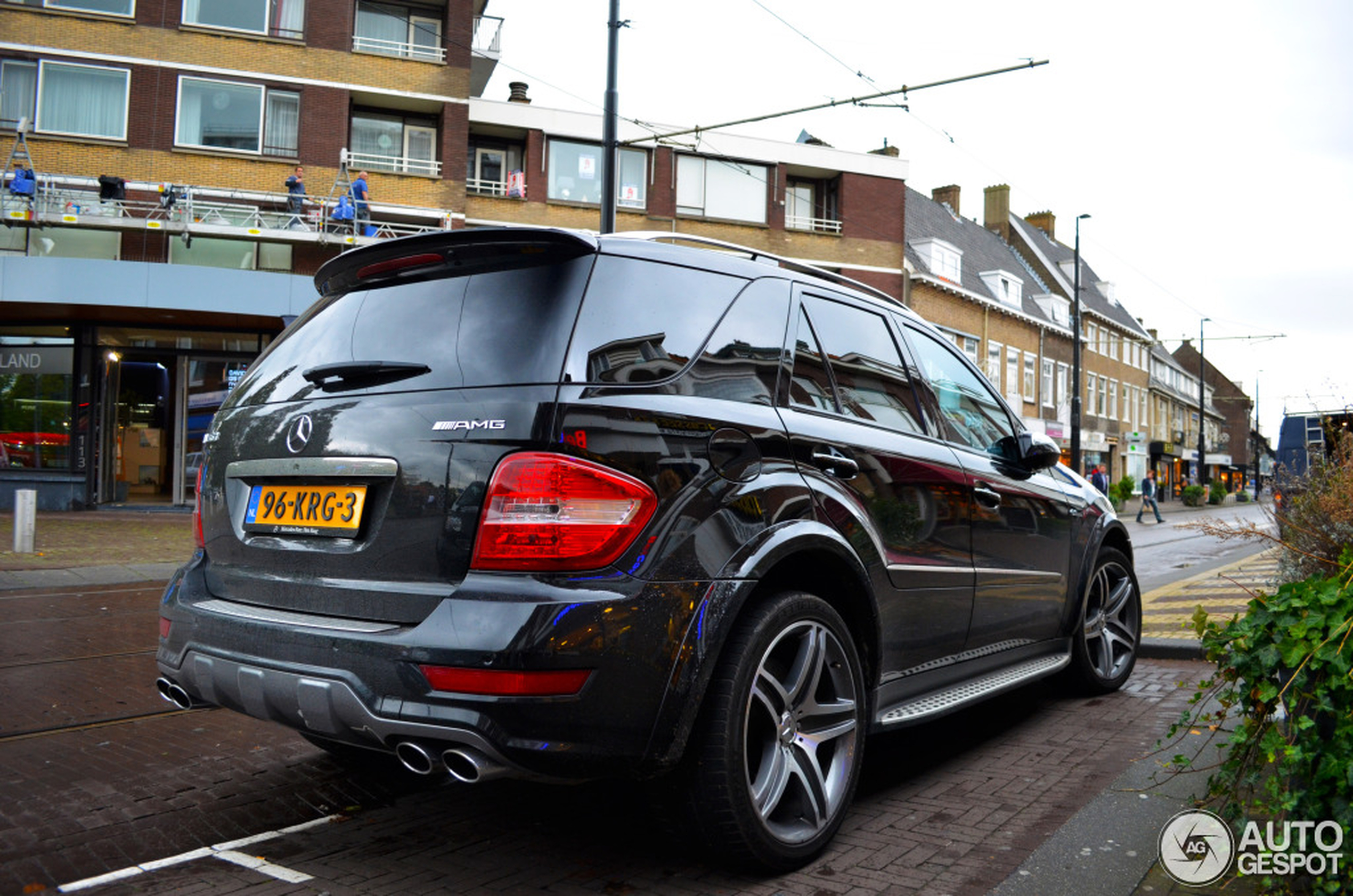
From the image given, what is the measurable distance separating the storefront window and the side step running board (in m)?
21.9

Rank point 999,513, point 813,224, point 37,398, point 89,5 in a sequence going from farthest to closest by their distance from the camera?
point 813,224
point 89,5
point 37,398
point 999,513

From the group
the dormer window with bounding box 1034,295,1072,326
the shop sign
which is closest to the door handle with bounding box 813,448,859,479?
the shop sign

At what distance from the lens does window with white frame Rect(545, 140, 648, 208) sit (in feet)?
93.9

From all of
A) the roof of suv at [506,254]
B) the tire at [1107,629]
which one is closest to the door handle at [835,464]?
the roof of suv at [506,254]

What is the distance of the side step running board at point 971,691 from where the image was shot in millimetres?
3422

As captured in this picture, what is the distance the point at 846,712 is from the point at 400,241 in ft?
6.36

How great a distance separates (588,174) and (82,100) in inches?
479

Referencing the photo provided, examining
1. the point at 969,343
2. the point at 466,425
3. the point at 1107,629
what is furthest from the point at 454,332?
the point at 969,343

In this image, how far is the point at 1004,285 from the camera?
4169 centimetres

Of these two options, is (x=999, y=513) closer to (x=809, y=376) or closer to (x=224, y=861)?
(x=809, y=376)

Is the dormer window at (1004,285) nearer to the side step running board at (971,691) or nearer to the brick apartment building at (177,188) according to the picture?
the brick apartment building at (177,188)

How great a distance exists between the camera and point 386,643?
8.30 feet

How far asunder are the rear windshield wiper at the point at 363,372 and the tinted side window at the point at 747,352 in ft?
2.42

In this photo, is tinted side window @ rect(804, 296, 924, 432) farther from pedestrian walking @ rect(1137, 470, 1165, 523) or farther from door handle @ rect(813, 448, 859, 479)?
pedestrian walking @ rect(1137, 470, 1165, 523)
